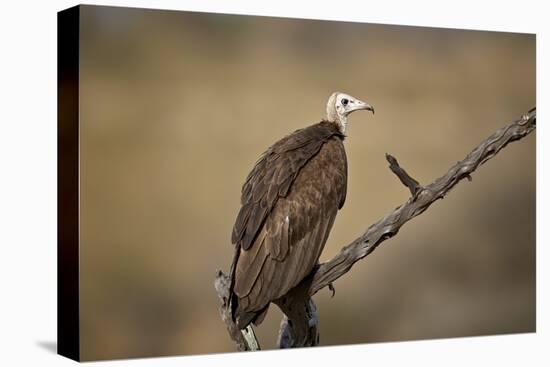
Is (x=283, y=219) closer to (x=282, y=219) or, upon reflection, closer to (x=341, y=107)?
(x=282, y=219)

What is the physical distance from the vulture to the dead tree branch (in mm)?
147

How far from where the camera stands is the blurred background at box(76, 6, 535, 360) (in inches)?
278

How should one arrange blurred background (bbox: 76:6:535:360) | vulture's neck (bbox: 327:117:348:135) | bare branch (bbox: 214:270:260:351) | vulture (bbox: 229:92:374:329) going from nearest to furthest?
1. blurred background (bbox: 76:6:535:360)
2. vulture (bbox: 229:92:374:329)
3. bare branch (bbox: 214:270:260:351)
4. vulture's neck (bbox: 327:117:348:135)

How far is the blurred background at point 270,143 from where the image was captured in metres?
7.05

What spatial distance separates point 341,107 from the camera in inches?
311

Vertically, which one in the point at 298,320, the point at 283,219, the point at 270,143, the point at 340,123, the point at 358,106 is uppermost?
the point at 358,106

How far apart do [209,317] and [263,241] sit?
71 cm

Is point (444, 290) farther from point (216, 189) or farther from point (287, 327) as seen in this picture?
point (216, 189)

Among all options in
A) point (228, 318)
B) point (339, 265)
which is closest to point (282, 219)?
point (339, 265)

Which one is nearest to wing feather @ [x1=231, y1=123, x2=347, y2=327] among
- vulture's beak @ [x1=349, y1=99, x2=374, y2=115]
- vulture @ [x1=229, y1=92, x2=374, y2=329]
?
vulture @ [x1=229, y1=92, x2=374, y2=329]

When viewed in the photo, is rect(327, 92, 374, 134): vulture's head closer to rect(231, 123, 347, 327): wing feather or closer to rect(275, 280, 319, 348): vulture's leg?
rect(231, 123, 347, 327): wing feather

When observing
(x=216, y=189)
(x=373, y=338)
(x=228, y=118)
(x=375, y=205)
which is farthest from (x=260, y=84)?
(x=373, y=338)

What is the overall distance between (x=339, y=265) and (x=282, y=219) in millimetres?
584

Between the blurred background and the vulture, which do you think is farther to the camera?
the vulture
